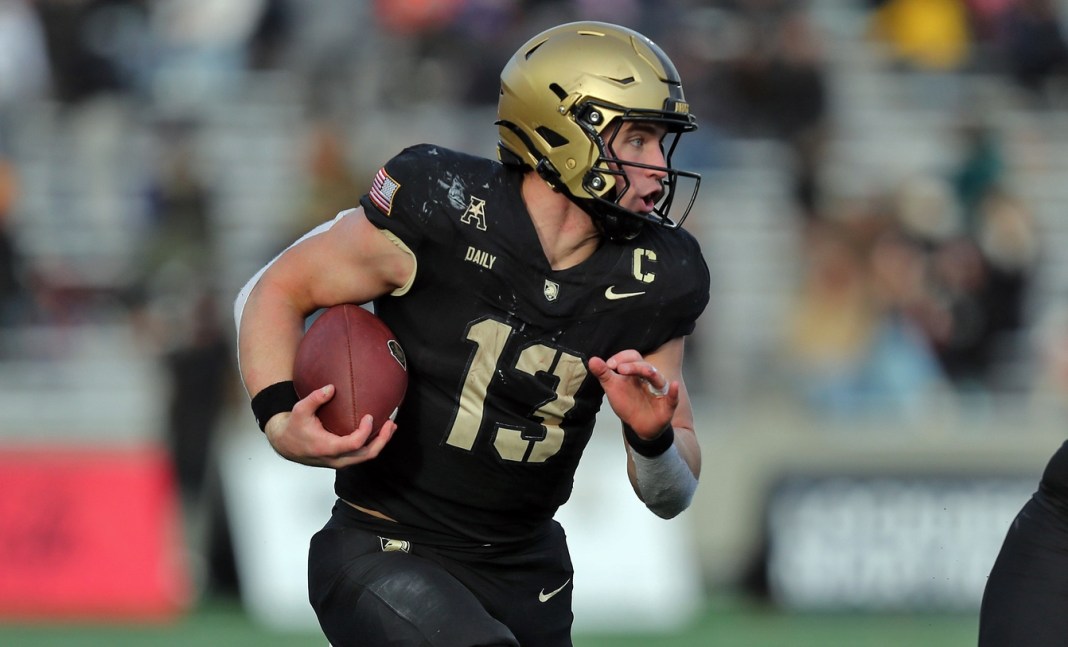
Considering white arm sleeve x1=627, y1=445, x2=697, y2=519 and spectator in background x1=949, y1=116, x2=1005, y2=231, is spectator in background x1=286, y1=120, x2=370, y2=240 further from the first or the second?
white arm sleeve x1=627, y1=445, x2=697, y2=519

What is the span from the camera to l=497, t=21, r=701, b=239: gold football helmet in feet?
13.5

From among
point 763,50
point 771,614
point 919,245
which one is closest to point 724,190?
point 763,50

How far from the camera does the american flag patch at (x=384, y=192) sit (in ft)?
13.4

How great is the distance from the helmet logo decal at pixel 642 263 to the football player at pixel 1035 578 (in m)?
1.13

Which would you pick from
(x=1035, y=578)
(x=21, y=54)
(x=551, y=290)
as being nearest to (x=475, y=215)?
(x=551, y=290)

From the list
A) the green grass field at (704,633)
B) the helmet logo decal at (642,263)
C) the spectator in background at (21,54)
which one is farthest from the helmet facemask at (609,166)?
the spectator in background at (21,54)

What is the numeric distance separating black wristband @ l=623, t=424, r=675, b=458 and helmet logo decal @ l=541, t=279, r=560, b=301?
1.22 ft

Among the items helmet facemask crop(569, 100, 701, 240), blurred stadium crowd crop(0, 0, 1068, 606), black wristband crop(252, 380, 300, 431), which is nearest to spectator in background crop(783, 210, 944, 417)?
blurred stadium crowd crop(0, 0, 1068, 606)

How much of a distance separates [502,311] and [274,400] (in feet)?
1.95

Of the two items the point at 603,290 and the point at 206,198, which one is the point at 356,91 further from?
the point at 603,290

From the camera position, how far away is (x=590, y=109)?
4105 mm

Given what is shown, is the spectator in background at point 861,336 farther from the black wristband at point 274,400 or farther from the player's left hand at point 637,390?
→ the black wristband at point 274,400

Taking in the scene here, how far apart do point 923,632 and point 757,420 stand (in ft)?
5.23

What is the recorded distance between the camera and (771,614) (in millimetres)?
9562
